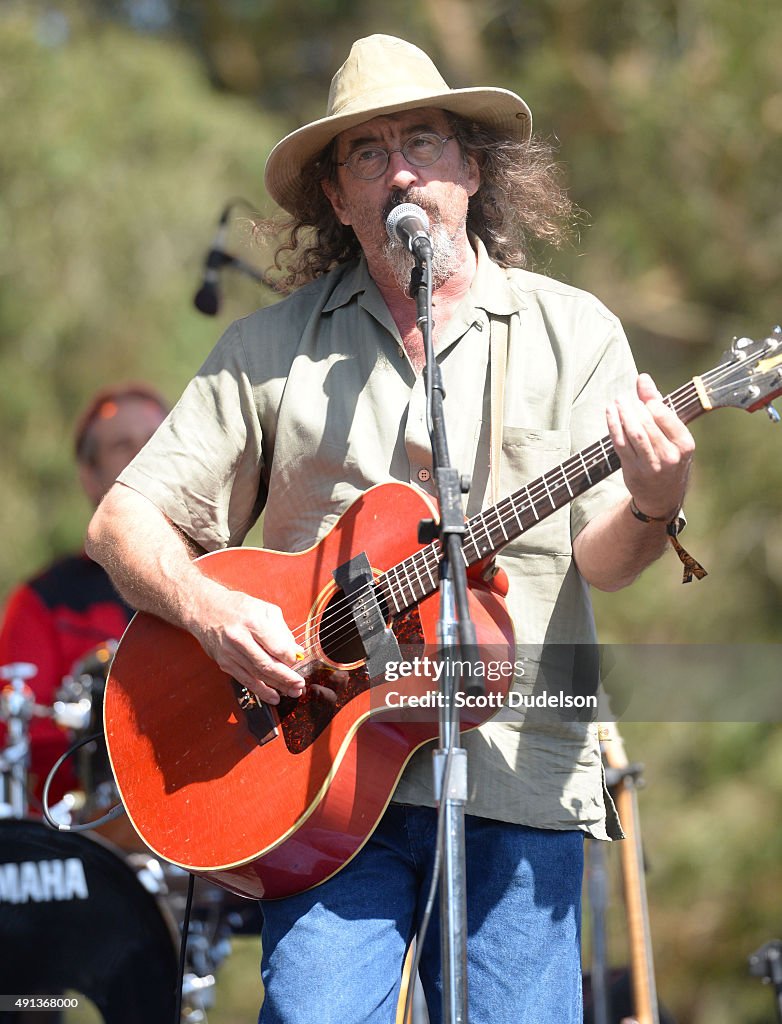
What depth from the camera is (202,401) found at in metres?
3.08

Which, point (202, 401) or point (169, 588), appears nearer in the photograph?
point (169, 588)

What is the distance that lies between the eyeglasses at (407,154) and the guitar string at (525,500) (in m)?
0.81

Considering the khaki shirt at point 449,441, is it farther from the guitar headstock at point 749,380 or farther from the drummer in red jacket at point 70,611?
the drummer in red jacket at point 70,611

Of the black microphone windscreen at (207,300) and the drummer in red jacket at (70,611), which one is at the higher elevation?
the black microphone windscreen at (207,300)

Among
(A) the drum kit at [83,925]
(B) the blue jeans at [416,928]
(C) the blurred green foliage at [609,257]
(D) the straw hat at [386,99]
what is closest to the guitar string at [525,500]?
(B) the blue jeans at [416,928]

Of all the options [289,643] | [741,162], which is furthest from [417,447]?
[741,162]

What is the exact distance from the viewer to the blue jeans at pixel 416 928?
102 inches

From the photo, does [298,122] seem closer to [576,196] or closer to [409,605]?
[576,196]

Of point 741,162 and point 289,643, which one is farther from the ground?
point 741,162

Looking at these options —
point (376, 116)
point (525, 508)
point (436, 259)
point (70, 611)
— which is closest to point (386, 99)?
point (376, 116)

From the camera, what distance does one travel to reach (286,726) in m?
2.78

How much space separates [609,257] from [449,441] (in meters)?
7.38

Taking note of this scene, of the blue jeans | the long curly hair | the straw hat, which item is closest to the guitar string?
the blue jeans

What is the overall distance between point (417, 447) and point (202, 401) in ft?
1.81
